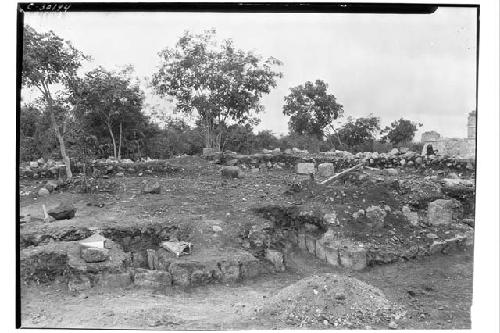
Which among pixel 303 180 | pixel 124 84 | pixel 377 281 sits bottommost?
pixel 377 281

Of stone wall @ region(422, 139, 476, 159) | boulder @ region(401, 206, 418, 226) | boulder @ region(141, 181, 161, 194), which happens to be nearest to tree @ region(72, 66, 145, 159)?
boulder @ region(141, 181, 161, 194)

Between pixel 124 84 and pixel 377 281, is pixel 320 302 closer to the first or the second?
pixel 377 281

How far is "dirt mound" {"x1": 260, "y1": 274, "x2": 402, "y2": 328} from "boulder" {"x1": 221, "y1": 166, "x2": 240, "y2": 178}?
1860mm

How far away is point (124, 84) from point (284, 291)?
3.12 m

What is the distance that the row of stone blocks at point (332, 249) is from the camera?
5.39 meters

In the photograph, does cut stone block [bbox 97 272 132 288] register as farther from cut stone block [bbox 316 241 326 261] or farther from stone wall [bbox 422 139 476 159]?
stone wall [bbox 422 139 476 159]

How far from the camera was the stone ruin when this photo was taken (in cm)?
502

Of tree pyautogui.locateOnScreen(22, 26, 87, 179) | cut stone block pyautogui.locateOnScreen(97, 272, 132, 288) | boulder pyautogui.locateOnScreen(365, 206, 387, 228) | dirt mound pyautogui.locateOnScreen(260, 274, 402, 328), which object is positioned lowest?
dirt mound pyautogui.locateOnScreen(260, 274, 402, 328)

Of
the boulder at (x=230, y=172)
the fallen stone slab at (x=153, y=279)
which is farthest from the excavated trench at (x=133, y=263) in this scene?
the boulder at (x=230, y=172)

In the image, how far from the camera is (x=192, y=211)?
561cm

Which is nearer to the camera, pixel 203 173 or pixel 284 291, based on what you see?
pixel 284 291

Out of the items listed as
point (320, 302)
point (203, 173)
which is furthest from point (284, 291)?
point (203, 173)

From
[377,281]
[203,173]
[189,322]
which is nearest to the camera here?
[189,322]

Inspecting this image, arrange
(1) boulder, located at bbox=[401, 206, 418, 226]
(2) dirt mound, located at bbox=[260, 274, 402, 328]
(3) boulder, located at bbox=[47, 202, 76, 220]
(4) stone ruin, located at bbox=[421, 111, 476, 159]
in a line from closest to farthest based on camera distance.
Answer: (2) dirt mound, located at bbox=[260, 274, 402, 328], (4) stone ruin, located at bbox=[421, 111, 476, 159], (3) boulder, located at bbox=[47, 202, 76, 220], (1) boulder, located at bbox=[401, 206, 418, 226]
